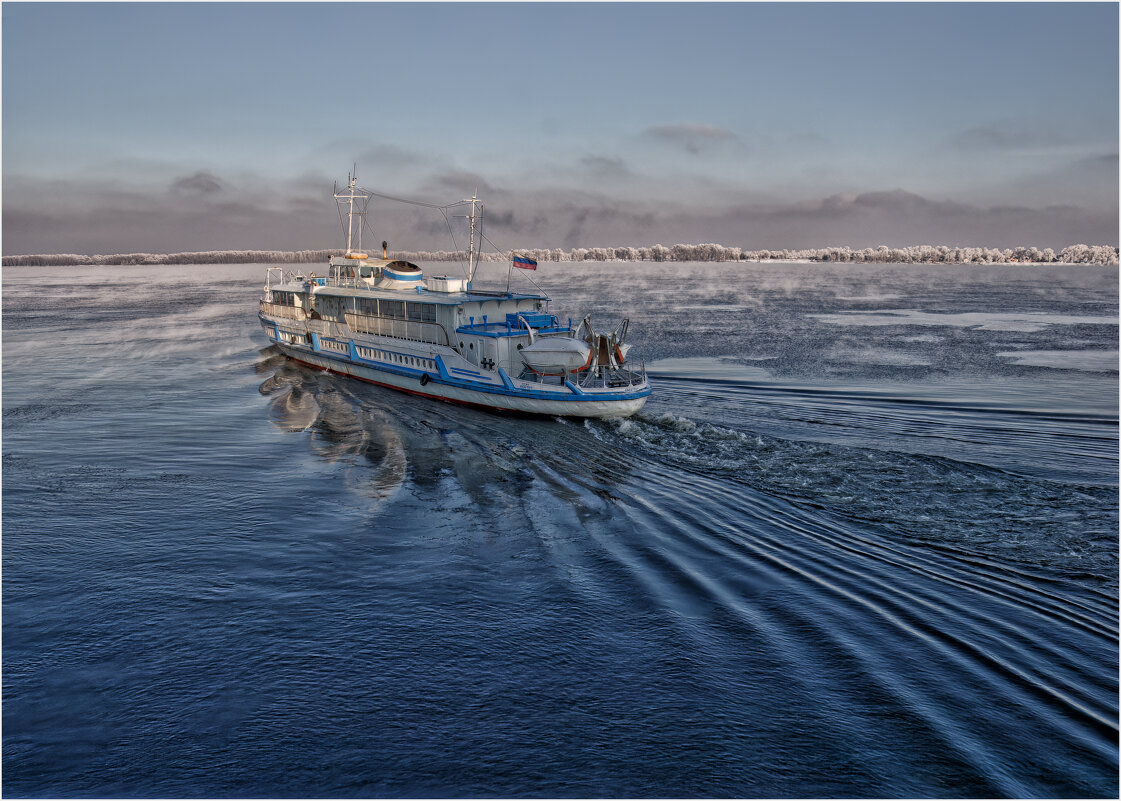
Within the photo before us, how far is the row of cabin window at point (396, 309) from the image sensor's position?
136 ft

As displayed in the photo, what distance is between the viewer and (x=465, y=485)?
2578 centimetres

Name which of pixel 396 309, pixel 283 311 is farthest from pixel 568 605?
pixel 283 311

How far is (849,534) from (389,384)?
31.2 meters

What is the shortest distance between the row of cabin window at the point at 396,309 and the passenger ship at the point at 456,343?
7 centimetres

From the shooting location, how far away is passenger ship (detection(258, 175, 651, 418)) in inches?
1393

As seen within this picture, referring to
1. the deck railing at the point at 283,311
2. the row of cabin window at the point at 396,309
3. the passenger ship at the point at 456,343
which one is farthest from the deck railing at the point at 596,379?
the deck railing at the point at 283,311

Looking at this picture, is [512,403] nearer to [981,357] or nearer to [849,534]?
[849,534]

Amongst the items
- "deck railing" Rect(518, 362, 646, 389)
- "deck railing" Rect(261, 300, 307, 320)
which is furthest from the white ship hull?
"deck railing" Rect(261, 300, 307, 320)

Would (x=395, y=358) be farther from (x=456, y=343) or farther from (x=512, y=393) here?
(x=512, y=393)

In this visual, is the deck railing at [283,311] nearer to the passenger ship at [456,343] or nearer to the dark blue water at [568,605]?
the passenger ship at [456,343]

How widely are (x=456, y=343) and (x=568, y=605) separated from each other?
83.6 feet

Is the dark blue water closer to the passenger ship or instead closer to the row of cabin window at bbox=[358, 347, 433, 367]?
the passenger ship

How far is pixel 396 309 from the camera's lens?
43.6m

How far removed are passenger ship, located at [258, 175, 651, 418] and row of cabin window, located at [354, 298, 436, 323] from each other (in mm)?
66
